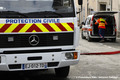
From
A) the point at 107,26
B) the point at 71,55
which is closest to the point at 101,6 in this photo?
the point at 107,26

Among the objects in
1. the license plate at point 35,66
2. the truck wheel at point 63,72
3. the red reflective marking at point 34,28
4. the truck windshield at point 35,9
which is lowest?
the truck wheel at point 63,72

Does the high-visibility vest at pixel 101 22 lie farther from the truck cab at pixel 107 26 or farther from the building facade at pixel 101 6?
the building facade at pixel 101 6

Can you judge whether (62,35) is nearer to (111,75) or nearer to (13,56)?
(13,56)

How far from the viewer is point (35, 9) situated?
262 inches

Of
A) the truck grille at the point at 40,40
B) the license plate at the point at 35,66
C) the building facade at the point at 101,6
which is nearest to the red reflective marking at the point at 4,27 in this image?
the truck grille at the point at 40,40

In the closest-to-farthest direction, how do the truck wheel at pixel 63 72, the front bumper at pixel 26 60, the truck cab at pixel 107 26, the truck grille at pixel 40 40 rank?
1. the front bumper at pixel 26 60
2. the truck grille at pixel 40 40
3. the truck wheel at pixel 63 72
4. the truck cab at pixel 107 26

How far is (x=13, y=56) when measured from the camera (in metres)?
6.36

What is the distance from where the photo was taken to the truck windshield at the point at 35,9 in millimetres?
6520

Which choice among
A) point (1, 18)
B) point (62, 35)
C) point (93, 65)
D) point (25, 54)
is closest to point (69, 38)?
point (62, 35)

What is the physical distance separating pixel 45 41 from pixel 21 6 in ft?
3.11

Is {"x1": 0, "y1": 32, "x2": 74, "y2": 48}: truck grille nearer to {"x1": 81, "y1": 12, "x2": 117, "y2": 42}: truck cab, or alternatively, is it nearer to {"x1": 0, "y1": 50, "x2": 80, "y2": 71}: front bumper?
{"x1": 0, "y1": 50, "x2": 80, "y2": 71}: front bumper

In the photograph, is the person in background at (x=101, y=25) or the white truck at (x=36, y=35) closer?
the white truck at (x=36, y=35)

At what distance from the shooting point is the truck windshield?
652cm

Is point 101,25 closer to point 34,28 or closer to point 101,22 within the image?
point 101,22
